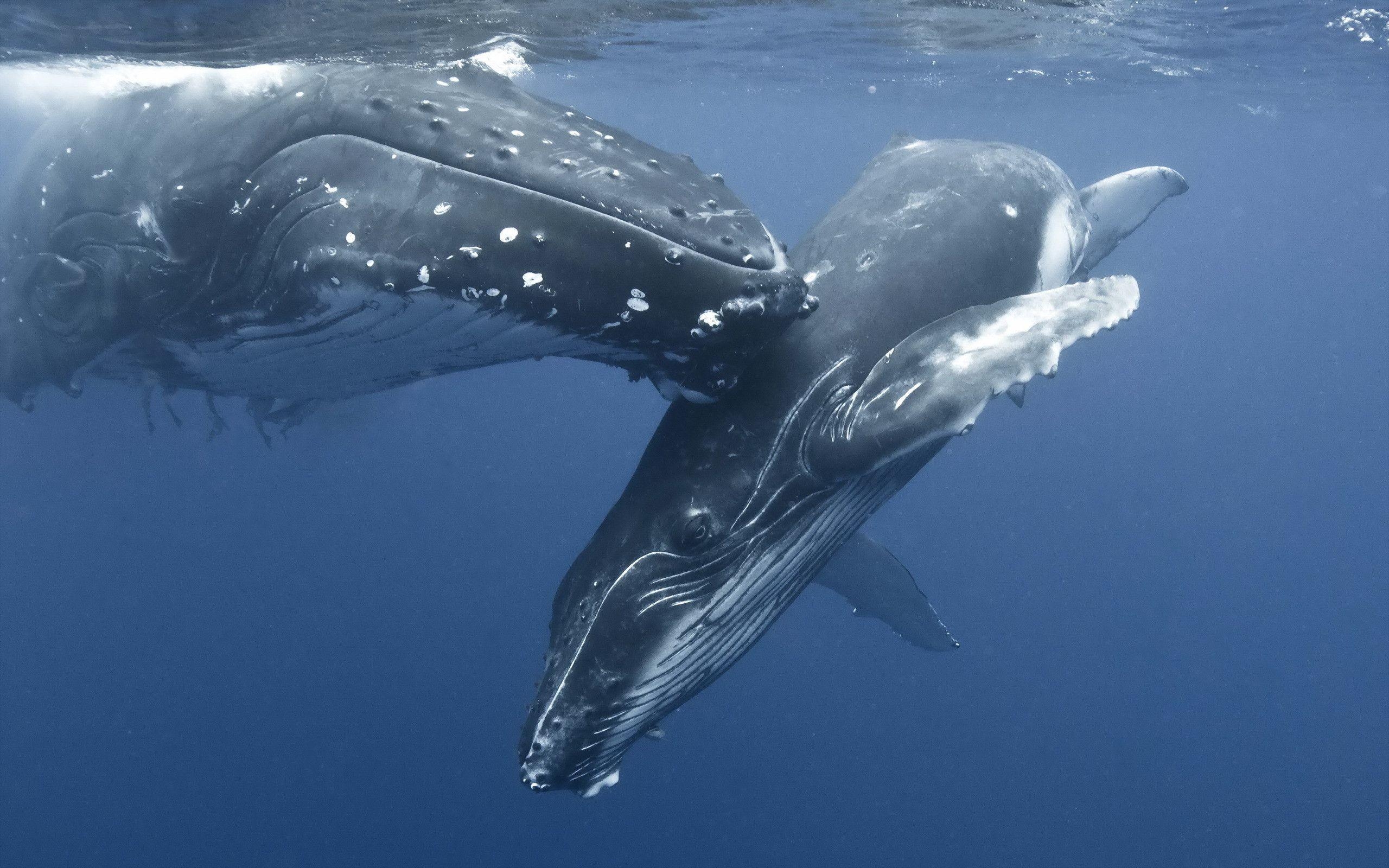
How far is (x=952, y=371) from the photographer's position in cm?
→ 439

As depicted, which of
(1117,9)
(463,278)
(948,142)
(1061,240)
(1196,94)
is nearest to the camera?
(463,278)

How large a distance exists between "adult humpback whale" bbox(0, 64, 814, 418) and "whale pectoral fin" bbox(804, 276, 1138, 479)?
677mm

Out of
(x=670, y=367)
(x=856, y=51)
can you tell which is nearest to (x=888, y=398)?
(x=670, y=367)

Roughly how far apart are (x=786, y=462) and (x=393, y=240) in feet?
7.65

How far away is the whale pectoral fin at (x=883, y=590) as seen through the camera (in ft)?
29.1

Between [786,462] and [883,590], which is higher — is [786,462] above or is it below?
above

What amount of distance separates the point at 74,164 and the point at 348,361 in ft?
9.56

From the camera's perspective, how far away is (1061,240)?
276 inches

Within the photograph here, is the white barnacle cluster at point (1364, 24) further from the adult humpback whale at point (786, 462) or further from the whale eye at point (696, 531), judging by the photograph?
the whale eye at point (696, 531)

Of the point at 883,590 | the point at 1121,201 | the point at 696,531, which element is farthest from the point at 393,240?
the point at 1121,201

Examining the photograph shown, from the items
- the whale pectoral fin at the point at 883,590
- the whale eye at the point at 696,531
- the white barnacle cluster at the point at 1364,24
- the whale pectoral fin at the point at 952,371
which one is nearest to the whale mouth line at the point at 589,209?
the whale pectoral fin at the point at 952,371

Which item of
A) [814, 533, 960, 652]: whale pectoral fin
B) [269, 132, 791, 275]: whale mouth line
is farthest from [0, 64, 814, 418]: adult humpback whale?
[814, 533, 960, 652]: whale pectoral fin

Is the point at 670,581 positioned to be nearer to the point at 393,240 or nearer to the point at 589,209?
the point at 589,209

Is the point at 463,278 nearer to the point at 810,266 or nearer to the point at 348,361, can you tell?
the point at 348,361
